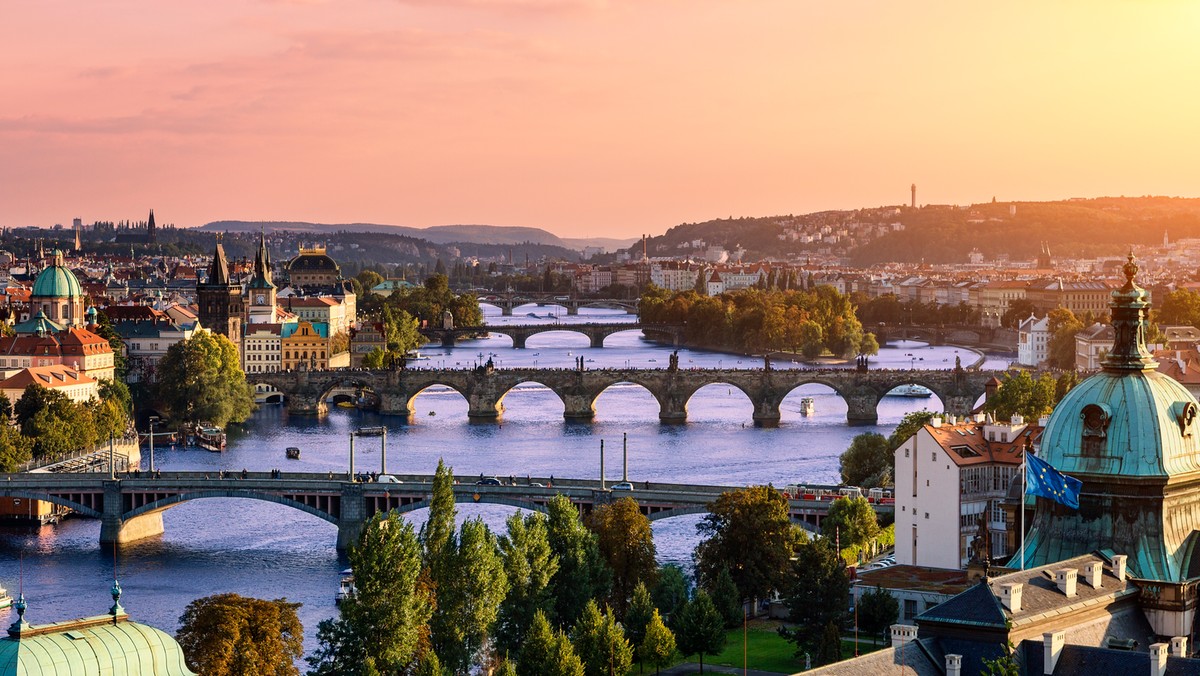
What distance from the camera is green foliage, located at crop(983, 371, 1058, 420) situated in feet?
181

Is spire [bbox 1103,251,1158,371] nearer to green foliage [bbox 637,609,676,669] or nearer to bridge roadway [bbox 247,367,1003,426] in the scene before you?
green foliage [bbox 637,609,676,669]

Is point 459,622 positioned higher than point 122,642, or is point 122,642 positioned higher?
point 122,642

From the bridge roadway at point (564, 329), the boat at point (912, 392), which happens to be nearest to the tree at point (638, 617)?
the boat at point (912, 392)

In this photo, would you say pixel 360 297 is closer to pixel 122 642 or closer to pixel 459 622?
pixel 459 622

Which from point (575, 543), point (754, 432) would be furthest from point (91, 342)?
point (575, 543)

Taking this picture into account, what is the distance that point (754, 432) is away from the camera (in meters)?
70.1

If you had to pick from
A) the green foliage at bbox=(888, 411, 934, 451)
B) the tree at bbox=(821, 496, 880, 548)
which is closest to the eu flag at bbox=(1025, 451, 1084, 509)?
the tree at bbox=(821, 496, 880, 548)

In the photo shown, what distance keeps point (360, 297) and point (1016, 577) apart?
124 m

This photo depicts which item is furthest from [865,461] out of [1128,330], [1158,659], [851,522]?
[1158,659]

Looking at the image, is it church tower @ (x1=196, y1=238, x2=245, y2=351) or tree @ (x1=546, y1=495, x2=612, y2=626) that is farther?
church tower @ (x1=196, y1=238, x2=245, y2=351)

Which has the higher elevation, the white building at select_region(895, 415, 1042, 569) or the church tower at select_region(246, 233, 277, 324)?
the church tower at select_region(246, 233, 277, 324)

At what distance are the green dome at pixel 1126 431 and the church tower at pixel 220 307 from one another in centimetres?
6902

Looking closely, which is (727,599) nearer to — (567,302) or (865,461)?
(865,461)

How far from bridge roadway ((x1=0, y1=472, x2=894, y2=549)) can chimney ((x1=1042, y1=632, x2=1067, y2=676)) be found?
23632mm
